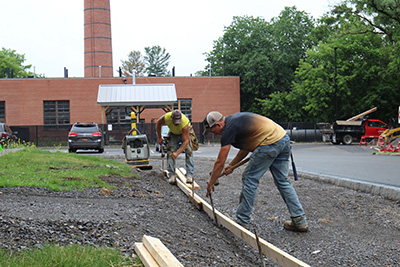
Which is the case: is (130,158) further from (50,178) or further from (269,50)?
(269,50)

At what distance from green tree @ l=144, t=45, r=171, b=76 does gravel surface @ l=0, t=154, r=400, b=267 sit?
98.7 m

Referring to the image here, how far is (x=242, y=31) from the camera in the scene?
5688 cm

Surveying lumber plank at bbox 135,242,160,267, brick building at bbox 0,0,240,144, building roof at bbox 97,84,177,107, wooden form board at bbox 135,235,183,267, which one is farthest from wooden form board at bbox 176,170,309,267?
brick building at bbox 0,0,240,144

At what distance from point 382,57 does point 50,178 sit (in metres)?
38.4

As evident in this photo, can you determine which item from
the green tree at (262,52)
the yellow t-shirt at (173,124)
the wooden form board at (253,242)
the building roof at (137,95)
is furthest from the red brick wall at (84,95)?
the wooden form board at (253,242)

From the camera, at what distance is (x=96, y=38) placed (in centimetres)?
5581

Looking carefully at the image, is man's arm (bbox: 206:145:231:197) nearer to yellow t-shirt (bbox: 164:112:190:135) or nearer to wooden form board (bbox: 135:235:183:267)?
wooden form board (bbox: 135:235:183:267)

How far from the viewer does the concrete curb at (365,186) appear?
28.5 ft

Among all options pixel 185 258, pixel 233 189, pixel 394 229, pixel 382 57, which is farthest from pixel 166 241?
pixel 382 57

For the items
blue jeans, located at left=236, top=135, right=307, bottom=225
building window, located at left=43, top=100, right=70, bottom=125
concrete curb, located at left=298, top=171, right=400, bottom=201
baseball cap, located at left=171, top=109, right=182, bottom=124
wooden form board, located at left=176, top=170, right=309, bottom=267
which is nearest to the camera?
wooden form board, located at left=176, top=170, right=309, bottom=267

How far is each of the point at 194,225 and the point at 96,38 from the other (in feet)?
173

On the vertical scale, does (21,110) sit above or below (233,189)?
above

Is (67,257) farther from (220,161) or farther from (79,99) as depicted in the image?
(79,99)

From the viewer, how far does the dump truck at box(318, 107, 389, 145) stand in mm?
35500
